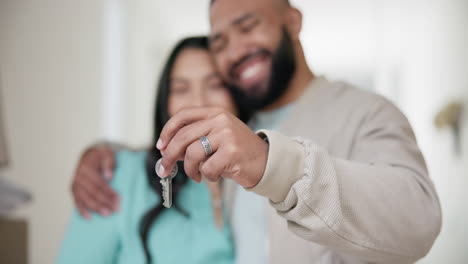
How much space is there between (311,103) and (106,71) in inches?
15.6

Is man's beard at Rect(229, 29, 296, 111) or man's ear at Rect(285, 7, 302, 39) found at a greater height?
man's ear at Rect(285, 7, 302, 39)

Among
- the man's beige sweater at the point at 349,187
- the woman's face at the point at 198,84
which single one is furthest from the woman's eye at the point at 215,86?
the man's beige sweater at the point at 349,187

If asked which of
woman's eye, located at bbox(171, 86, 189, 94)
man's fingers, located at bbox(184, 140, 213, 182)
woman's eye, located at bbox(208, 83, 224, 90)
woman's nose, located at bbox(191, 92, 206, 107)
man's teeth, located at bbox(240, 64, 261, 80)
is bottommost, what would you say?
woman's nose, located at bbox(191, 92, 206, 107)

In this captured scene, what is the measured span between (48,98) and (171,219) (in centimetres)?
29

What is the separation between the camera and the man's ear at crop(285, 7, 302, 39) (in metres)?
0.44

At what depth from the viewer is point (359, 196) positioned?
0.88 ft

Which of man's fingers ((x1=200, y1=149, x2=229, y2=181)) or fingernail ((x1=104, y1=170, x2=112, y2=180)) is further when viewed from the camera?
fingernail ((x1=104, y1=170, x2=112, y2=180))

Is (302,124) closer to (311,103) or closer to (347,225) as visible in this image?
(311,103)

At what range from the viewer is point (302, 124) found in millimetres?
418

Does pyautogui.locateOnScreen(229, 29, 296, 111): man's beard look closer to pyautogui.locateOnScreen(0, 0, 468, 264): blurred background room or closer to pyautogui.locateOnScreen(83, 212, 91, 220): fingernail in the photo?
pyautogui.locateOnScreen(0, 0, 468, 264): blurred background room

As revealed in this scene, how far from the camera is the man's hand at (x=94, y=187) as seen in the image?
18.8 inches

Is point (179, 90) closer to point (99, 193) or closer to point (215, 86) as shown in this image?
point (215, 86)

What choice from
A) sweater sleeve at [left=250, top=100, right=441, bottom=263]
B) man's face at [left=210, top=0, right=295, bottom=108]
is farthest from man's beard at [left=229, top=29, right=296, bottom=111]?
sweater sleeve at [left=250, top=100, right=441, bottom=263]

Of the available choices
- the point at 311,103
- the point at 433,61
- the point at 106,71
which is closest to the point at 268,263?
the point at 311,103
